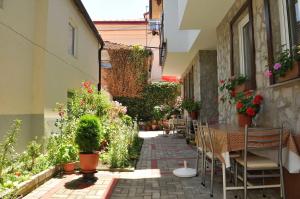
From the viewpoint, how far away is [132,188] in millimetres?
5129

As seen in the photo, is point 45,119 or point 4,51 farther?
point 45,119

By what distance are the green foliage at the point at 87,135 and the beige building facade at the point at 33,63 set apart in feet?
4.64

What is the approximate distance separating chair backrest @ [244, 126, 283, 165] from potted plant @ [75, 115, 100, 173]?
2.97 metres

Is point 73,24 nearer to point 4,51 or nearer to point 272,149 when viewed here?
point 4,51

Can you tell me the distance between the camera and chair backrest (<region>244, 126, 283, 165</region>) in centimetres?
375

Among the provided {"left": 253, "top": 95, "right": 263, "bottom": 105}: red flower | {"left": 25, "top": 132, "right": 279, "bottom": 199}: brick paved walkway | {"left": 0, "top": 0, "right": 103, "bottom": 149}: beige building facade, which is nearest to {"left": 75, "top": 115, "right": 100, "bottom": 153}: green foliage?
{"left": 25, "top": 132, "right": 279, "bottom": 199}: brick paved walkway

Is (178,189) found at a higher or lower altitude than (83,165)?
lower

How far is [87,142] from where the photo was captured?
5.46m

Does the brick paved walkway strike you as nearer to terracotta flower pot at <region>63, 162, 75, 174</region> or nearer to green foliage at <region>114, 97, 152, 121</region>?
terracotta flower pot at <region>63, 162, 75, 174</region>

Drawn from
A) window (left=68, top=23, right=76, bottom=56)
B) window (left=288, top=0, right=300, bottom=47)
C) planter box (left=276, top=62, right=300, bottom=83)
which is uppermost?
window (left=68, top=23, right=76, bottom=56)

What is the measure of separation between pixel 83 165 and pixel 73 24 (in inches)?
244

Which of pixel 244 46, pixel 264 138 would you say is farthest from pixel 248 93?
pixel 264 138

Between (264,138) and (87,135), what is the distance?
3231 mm

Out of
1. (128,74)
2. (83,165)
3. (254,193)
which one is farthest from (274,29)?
(128,74)
